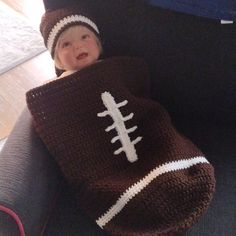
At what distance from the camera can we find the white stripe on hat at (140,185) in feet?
2.90

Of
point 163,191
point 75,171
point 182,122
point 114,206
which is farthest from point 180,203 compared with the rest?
point 182,122

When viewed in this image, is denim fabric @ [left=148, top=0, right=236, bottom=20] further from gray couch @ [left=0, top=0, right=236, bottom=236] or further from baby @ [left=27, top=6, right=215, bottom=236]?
baby @ [left=27, top=6, right=215, bottom=236]

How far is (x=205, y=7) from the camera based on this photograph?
0.98 meters

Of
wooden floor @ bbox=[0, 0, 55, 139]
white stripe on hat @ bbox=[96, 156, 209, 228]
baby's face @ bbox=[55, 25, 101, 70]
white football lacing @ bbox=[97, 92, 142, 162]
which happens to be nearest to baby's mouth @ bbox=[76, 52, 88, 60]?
baby's face @ bbox=[55, 25, 101, 70]

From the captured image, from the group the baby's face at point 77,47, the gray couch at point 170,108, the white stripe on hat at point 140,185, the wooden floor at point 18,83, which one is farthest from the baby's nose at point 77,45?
the wooden floor at point 18,83

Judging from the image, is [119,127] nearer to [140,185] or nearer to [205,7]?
[140,185]

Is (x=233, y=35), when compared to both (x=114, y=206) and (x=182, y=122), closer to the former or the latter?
(x=182, y=122)

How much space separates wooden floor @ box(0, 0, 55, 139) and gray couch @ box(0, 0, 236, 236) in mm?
710

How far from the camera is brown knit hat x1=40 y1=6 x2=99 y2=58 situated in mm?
1000

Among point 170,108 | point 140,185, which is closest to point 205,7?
point 170,108

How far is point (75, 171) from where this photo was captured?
37.4 inches

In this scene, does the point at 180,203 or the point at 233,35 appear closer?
the point at 180,203

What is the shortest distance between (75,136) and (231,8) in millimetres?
473

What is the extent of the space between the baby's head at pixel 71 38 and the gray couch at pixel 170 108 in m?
0.09
